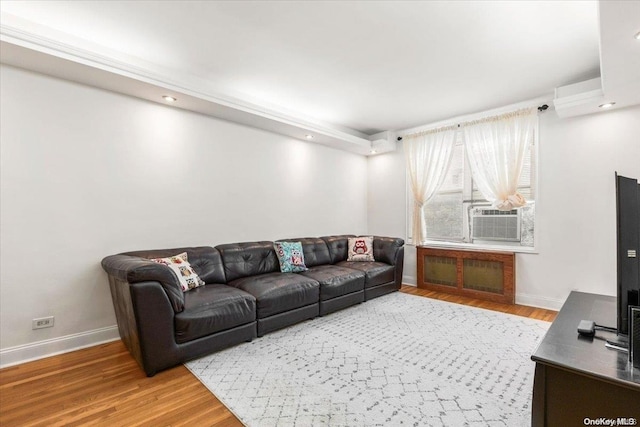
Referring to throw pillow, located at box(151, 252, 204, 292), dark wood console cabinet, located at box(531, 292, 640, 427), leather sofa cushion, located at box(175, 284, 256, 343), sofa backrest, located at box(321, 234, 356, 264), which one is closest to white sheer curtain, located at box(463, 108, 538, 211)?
sofa backrest, located at box(321, 234, 356, 264)

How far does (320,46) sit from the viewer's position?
109 inches

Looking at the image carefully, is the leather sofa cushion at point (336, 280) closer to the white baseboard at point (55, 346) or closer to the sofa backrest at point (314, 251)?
the sofa backrest at point (314, 251)

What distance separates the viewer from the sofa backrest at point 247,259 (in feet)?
11.7

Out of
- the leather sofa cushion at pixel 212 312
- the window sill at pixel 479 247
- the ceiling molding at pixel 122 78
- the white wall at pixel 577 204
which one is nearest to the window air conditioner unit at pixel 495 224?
the window sill at pixel 479 247

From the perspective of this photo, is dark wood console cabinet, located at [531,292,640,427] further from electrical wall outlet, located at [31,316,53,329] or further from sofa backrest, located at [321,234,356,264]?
electrical wall outlet, located at [31,316,53,329]

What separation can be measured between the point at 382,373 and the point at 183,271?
207 cm

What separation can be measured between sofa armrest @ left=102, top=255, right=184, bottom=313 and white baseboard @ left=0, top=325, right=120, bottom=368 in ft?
2.83

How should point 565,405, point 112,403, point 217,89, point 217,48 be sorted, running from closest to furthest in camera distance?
point 565,405, point 112,403, point 217,48, point 217,89

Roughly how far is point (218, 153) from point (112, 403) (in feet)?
9.24

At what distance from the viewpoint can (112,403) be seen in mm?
1971

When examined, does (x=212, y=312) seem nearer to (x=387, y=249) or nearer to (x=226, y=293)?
(x=226, y=293)

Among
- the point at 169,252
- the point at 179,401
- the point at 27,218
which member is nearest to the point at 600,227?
the point at 179,401

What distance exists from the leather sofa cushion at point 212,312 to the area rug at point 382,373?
255mm

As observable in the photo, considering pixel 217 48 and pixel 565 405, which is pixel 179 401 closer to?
pixel 565 405
